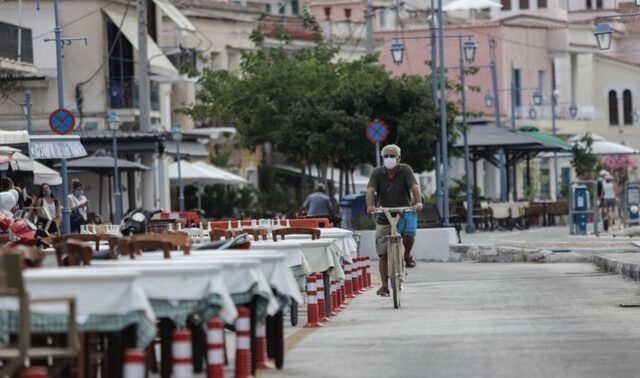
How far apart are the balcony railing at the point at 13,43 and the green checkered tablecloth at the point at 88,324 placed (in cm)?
4065

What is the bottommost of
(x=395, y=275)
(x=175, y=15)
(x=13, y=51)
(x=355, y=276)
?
(x=355, y=276)

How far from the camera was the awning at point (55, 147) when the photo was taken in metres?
37.6

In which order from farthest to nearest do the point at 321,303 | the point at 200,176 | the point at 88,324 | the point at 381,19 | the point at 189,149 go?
the point at 381,19
the point at 200,176
the point at 189,149
the point at 321,303
the point at 88,324

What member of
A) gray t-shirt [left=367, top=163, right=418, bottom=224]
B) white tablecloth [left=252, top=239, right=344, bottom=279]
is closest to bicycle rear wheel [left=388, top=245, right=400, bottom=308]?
gray t-shirt [left=367, top=163, right=418, bottom=224]

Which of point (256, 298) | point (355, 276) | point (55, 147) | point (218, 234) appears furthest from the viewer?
point (55, 147)

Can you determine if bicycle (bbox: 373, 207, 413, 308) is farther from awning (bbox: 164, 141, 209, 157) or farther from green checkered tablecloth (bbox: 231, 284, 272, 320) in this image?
awning (bbox: 164, 141, 209, 157)

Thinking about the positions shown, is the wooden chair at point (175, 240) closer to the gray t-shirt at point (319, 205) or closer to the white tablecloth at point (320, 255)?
the white tablecloth at point (320, 255)

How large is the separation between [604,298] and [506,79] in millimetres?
72086

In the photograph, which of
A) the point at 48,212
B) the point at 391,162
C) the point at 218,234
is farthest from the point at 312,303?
the point at 48,212

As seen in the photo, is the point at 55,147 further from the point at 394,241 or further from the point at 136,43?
the point at 136,43

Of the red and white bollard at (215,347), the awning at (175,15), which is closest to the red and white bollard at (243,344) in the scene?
the red and white bollard at (215,347)

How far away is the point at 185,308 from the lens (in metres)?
13.9

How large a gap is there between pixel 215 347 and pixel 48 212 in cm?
2341

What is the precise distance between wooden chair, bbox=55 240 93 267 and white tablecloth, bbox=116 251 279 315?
0.53 m
